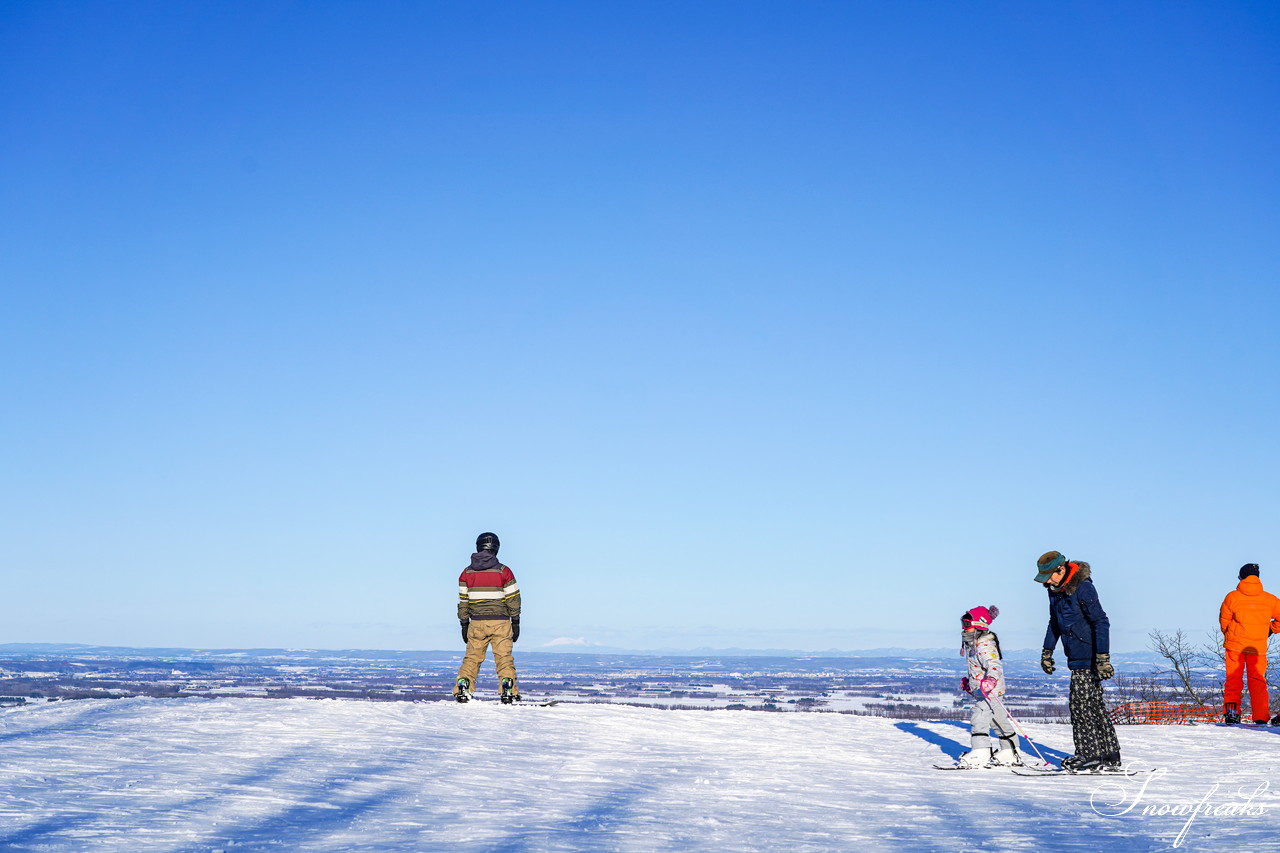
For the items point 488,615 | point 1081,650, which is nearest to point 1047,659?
point 1081,650

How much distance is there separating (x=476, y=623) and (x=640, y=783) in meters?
5.40

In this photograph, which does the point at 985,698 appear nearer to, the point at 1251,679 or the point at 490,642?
the point at 1251,679

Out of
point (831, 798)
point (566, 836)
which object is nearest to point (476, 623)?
point (831, 798)

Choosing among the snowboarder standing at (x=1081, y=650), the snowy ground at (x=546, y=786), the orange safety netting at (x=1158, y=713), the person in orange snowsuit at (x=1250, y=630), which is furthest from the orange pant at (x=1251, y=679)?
the snowboarder standing at (x=1081, y=650)

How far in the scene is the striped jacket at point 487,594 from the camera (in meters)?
13.1

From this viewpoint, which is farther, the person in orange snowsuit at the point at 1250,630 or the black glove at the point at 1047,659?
the person in orange snowsuit at the point at 1250,630

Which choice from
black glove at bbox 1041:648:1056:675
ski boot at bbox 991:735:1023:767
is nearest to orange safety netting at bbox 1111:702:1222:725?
ski boot at bbox 991:735:1023:767

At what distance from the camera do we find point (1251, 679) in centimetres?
1336

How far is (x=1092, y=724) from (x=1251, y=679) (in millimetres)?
5663

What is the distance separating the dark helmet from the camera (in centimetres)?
1339

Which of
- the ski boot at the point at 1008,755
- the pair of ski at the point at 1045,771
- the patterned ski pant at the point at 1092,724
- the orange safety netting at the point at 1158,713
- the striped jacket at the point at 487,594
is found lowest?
the orange safety netting at the point at 1158,713

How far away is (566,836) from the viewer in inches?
236

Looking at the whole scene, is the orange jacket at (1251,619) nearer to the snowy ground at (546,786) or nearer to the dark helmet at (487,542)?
the snowy ground at (546,786)

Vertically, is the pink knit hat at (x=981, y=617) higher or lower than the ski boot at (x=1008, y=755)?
higher
